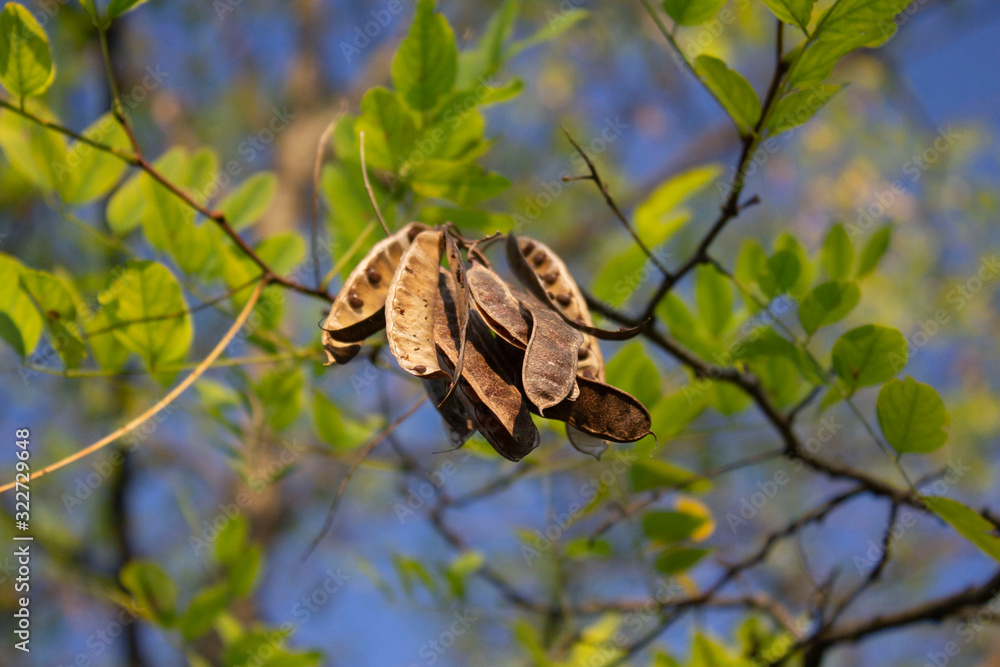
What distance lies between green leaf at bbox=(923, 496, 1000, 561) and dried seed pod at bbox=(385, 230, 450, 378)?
744 millimetres

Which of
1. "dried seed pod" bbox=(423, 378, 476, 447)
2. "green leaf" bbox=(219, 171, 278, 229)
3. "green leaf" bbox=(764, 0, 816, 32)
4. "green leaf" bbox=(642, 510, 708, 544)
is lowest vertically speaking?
"green leaf" bbox=(642, 510, 708, 544)

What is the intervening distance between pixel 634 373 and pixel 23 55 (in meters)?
1.21

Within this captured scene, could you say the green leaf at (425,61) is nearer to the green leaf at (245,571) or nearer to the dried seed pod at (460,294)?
the dried seed pod at (460,294)

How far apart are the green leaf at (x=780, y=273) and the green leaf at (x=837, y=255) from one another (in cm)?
10

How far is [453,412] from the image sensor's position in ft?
3.37

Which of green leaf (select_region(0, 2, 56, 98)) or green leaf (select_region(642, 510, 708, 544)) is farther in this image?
green leaf (select_region(642, 510, 708, 544))

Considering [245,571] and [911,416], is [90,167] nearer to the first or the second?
[245,571]

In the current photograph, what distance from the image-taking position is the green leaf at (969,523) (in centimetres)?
99

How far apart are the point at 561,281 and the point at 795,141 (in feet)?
21.7

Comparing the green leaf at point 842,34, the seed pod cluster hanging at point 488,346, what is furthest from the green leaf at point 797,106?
the seed pod cluster hanging at point 488,346

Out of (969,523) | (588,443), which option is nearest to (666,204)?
(588,443)

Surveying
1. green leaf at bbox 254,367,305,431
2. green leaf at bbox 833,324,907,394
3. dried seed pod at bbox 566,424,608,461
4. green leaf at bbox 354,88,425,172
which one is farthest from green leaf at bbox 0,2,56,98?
green leaf at bbox 833,324,907,394

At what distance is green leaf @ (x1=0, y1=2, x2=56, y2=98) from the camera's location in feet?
3.77

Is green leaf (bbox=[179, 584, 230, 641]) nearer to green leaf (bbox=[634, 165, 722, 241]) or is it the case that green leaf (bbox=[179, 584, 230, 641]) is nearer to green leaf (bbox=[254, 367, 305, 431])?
green leaf (bbox=[254, 367, 305, 431])
